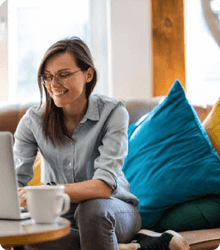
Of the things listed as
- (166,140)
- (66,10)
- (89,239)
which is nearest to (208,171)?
(166,140)

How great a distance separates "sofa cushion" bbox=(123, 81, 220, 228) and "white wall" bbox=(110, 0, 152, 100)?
68 cm

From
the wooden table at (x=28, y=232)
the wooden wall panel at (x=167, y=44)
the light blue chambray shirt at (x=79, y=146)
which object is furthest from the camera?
the wooden wall panel at (x=167, y=44)

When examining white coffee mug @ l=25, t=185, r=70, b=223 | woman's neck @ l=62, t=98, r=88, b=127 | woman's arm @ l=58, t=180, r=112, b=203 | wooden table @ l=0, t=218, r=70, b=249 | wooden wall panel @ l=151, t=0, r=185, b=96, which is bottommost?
woman's arm @ l=58, t=180, r=112, b=203

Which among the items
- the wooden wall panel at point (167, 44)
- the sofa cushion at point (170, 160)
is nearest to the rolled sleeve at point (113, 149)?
the sofa cushion at point (170, 160)

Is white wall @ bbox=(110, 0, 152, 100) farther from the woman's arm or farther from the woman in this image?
the woman's arm

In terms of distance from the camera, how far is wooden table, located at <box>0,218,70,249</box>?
744mm

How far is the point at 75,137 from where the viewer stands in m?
1.48

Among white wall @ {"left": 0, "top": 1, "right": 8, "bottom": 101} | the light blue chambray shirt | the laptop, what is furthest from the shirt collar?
white wall @ {"left": 0, "top": 1, "right": 8, "bottom": 101}

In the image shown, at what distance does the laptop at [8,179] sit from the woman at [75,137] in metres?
0.45

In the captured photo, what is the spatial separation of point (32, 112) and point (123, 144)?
397 millimetres

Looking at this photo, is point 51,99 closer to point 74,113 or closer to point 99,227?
point 74,113

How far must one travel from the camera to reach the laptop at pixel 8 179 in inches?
33.9

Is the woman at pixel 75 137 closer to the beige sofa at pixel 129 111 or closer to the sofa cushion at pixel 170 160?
the sofa cushion at pixel 170 160

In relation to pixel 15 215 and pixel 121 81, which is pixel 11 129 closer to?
pixel 121 81
